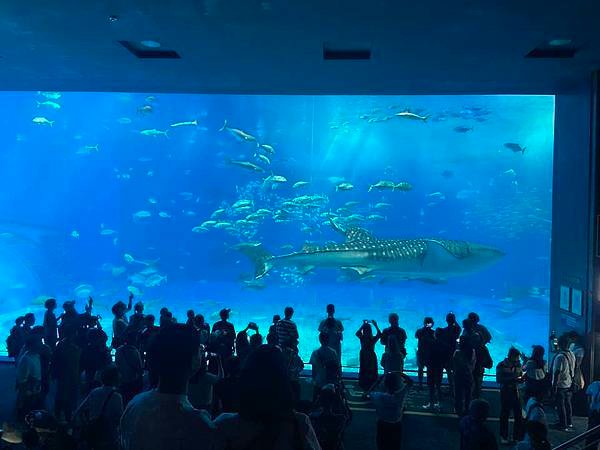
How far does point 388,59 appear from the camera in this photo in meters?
7.05

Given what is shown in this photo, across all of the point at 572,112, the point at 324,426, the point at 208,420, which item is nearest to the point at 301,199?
the point at 572,112

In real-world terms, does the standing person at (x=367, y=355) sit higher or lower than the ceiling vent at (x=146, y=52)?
lower

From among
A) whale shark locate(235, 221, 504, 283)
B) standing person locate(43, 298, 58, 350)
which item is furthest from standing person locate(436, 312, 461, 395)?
whale shark locate(235, 221, 504, 283)

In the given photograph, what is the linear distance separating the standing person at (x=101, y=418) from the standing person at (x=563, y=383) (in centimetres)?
543

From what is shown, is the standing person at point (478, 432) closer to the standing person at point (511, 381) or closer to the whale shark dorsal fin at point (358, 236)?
the standing person at point (511, 381)

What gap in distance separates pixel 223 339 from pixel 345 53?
15.0 ft

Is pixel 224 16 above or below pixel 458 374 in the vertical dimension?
above

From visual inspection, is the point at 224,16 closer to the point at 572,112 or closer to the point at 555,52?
the point at 555,52

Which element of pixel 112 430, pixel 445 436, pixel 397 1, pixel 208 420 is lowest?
pixel 445 436

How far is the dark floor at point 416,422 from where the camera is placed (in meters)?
5.60

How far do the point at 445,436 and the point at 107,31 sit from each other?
6994 millimetres

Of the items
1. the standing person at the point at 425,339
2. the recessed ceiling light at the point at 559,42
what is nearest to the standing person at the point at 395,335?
the standing person at the point at 425,339

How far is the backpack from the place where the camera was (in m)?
3.38

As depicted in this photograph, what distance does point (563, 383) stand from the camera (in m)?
6.04
